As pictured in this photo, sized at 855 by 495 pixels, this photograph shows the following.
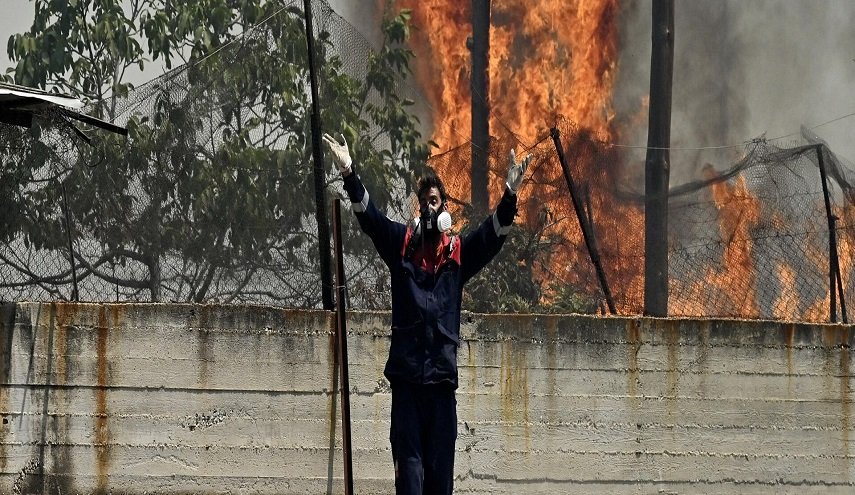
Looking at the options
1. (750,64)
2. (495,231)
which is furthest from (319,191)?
(750,64)

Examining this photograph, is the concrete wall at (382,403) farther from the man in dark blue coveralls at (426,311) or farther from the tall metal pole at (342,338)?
the man in dark blue coveralls at (426,311)

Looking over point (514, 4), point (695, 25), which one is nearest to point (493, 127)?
point (514, 4)

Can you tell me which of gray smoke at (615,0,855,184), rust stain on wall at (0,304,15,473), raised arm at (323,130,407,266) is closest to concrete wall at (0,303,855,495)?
rust stain on wall at (0,304,15,473)

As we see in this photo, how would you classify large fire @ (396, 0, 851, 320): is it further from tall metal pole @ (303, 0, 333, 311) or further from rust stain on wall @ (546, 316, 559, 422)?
rust stain on wall @ (546, 316, 559, 422)

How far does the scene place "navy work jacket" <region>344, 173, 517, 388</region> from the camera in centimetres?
771

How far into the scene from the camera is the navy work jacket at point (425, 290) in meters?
7.71

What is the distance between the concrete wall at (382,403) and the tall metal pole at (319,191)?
24 centimetres

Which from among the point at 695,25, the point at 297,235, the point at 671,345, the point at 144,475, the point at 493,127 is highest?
the point at 695,25

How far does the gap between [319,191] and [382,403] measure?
4.76 ft

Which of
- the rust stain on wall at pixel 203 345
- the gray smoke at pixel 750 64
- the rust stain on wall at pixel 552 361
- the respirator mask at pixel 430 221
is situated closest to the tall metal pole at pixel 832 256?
the rust stain on wall at pixel 552 361

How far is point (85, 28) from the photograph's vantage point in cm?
1564

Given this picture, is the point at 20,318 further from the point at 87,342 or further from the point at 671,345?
the point at 671,345

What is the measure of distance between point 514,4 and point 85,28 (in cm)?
705

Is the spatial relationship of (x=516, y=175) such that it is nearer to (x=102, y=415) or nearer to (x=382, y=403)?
(x=382, y=403)
